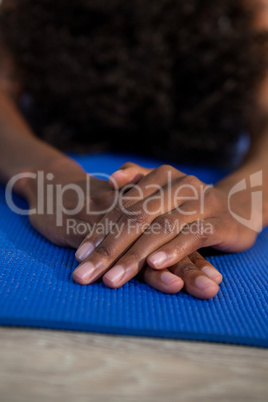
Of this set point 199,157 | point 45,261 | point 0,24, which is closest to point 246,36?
point 199,157

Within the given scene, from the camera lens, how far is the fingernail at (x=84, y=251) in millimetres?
645

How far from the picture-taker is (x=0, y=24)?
1311 mm

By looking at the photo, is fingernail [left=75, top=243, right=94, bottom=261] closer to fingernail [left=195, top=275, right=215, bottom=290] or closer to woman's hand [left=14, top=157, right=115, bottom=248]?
woman's hand [left=14, top=157, right=115, bottom=248]

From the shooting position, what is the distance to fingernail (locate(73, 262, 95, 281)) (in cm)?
59

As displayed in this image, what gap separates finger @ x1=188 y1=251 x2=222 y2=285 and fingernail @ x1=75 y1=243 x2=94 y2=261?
16cm

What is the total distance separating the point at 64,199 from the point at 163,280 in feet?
0.91

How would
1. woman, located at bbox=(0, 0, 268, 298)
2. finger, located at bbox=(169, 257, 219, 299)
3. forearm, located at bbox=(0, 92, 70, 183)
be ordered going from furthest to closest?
woman, located at bbox=(0, 0, 268, 298), forearm, located at bbox=(0, 92, 70, 183), finger, located at bbox=(169, 257, 219, 299)

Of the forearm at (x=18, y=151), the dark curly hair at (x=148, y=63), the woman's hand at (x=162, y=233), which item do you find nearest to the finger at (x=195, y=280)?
the woman's hand at (x=162, y=233)

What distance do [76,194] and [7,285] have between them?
245 mm

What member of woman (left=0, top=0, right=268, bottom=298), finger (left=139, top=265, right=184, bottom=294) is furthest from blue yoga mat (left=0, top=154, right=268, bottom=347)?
woman (left=0, top=0, right=268, bottom=298)

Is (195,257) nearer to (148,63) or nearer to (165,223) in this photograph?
(165,223)

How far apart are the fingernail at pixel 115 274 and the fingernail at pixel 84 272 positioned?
2cm

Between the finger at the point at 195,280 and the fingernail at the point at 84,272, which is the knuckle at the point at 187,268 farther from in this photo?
the fingernail at the point at 84,272

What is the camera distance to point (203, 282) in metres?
0.58
